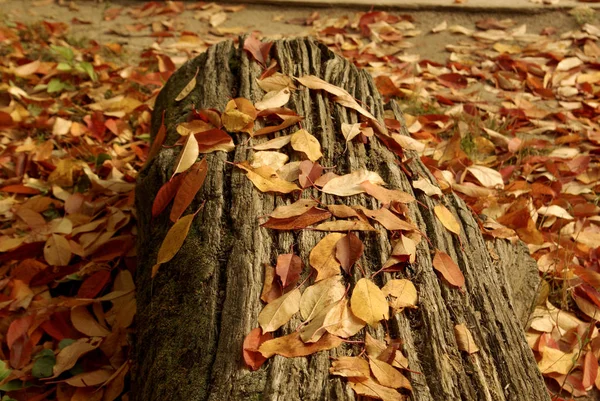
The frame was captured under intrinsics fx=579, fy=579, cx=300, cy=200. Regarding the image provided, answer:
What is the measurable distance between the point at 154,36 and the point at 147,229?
2.54 metres

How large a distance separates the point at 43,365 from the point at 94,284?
32 centimetres

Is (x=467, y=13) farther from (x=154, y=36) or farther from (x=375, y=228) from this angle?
(x=375, y=228)

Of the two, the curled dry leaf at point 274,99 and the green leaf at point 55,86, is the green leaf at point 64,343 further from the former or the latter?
the green leaf at point 55,86

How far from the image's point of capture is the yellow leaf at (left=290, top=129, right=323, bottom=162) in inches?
65.7

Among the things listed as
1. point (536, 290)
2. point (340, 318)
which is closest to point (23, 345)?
point (340, 318)

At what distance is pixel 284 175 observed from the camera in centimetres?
161

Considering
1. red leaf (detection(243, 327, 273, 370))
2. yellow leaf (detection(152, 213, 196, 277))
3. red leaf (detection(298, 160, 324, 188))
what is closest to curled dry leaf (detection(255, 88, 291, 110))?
red leaf (detection(298, 160, 324, 188))

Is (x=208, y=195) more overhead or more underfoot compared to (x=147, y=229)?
more overhead

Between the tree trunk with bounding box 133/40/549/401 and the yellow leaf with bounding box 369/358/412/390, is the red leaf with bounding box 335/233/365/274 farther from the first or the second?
the yellow leaf with bounding box 369/358/412/390

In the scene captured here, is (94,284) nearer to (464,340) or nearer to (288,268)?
(288,268)

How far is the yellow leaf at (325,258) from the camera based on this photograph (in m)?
1.34

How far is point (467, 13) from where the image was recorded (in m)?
4.05

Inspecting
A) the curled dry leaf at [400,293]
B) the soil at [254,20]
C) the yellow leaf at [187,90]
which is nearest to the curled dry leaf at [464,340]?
the curled dry leaf at [400,293]

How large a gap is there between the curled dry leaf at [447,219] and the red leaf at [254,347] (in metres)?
0.63
